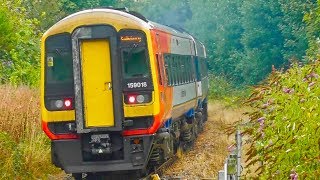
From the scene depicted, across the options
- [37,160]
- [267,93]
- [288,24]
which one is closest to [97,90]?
[37,160]

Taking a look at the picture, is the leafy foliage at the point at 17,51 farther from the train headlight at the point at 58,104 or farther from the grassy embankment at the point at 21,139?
the train headlight at the point at 58,104

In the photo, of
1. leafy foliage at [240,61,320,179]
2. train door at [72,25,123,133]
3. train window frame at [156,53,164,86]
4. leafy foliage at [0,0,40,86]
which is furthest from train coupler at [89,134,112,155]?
leafy foliage at [0,0,40,86]

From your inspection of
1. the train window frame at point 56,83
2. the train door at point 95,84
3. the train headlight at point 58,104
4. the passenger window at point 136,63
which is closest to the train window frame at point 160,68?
the passenger window at point 136,63

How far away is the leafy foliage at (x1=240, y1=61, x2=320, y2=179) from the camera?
7.07 meters

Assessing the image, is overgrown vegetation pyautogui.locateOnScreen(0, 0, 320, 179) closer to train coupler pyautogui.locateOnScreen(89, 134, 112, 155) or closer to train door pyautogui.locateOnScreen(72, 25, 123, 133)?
train coupler pyautogui.locateOnScreen(89, 134, 112, 155)

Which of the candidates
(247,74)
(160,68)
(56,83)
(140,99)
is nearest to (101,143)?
(140,99)

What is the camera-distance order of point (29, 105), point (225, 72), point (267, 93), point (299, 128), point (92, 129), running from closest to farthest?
point (299, 128) < point (267, 93) < point (92, 129) < point (29, 105) < point (225, 72)

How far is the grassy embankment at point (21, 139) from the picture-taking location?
12830mm

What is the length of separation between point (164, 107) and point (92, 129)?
153 cm

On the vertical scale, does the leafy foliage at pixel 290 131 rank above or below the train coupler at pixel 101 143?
above

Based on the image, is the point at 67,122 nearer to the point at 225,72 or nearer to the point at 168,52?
the point at 168,52

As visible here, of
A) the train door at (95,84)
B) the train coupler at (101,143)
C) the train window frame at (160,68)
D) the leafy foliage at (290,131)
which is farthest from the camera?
the train window frame at (160,68)

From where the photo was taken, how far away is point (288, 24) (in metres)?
35.8

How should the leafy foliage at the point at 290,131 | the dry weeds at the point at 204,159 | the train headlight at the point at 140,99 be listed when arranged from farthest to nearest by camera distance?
the dry weeds at the point at 204,159 < the train headlight at the point at 140,99 < the leafy foliage at the point at 290,131
